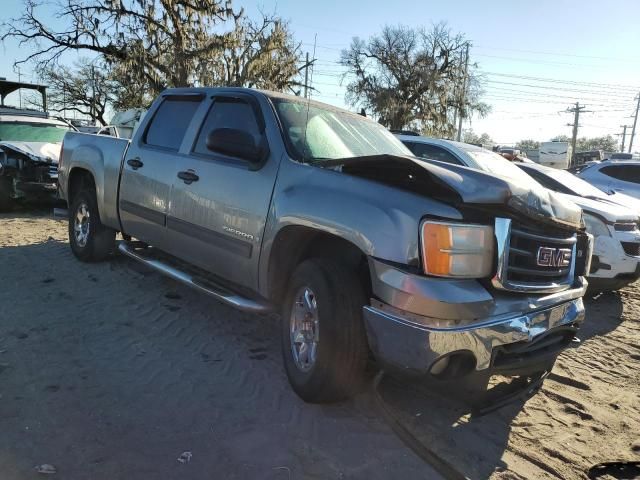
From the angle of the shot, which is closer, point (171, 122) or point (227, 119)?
point (227, 119)

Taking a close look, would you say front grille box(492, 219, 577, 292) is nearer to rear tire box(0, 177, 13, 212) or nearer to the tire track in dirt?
the tire track in dirt

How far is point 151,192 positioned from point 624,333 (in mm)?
4859

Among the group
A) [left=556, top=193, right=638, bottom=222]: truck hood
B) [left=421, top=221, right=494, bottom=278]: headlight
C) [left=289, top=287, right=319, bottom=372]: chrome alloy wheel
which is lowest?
[left=289, top=287, right=319, bottom=372]: chrome alloy wheel

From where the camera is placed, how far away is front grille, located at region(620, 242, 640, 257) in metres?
6.13

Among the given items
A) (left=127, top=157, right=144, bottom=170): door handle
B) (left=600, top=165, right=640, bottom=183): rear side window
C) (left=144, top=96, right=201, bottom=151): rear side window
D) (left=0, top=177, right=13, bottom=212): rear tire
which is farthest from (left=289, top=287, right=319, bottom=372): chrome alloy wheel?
(left=600, top=165, right=640, bottom=183): rear side window

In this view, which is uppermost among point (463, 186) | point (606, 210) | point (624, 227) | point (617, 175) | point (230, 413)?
point (463, 186)

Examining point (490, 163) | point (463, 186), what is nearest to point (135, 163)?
point (463, 186)

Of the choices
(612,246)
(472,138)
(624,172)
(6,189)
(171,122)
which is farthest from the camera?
(472,138)

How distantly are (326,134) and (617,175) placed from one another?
409 inches

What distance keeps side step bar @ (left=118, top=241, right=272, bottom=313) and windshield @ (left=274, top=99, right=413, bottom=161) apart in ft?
3.54

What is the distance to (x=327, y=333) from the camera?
3035mm

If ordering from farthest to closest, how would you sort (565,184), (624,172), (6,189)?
(624,172) < (6,189) < (565,184)

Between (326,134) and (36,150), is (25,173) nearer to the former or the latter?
(36,150)

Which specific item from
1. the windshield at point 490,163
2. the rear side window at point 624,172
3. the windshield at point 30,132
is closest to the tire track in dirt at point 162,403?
the windshield at point 490,163
